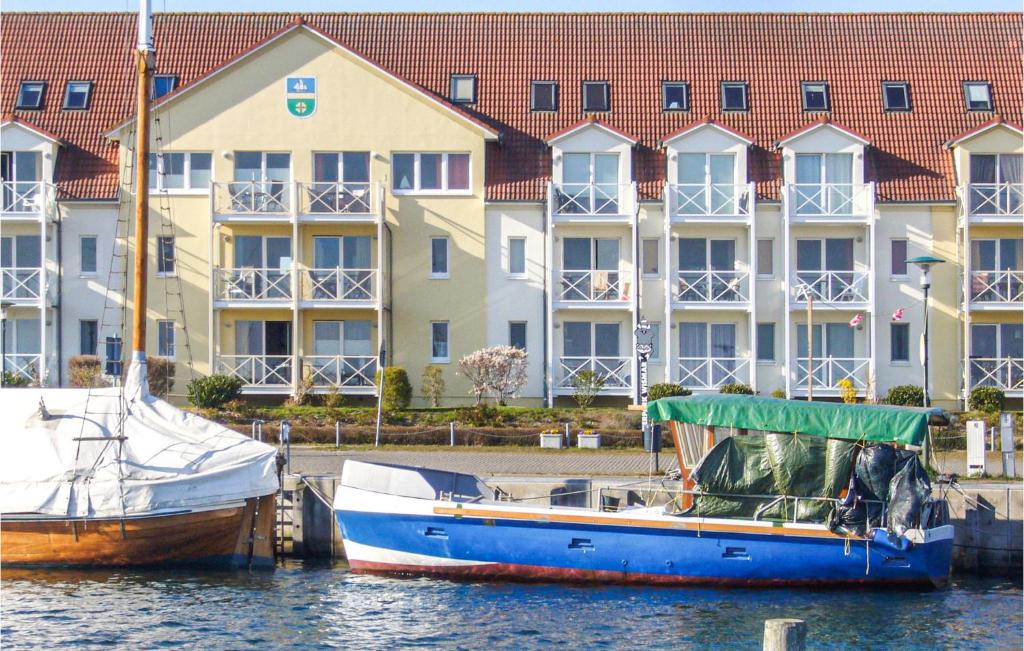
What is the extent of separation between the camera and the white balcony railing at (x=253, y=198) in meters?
42.0

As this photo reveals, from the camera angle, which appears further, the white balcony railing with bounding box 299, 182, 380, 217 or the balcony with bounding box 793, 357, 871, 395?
the balcony with bounding box 793, 357, 871, 395

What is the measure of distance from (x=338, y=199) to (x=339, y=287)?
2701 mm

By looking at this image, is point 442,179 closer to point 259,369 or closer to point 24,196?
point 259,369

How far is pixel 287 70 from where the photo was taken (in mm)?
43094

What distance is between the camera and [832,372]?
42688 millimetres

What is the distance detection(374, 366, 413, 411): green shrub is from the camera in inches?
1576

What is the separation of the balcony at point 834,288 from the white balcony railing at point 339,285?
13082 millimetres

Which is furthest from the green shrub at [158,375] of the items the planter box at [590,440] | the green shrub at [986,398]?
the green shrub at [986,398]

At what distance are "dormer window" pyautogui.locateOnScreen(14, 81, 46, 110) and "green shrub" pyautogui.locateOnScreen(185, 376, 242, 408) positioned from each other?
39.6 ft

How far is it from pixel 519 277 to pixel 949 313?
1349 cm

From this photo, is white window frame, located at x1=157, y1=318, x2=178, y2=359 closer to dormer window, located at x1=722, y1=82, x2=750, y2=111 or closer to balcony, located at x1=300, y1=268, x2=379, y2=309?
balcony, located at x1=300, y1=268, x2=379, y2=309

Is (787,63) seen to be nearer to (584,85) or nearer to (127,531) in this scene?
(584,85)

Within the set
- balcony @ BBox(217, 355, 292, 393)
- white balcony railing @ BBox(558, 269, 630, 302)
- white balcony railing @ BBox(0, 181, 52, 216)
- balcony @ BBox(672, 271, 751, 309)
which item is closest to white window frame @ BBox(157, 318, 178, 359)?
balcony @ BBox(217, 355, 292, 393)

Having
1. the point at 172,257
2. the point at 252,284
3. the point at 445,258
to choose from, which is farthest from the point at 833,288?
the point at 172,257
